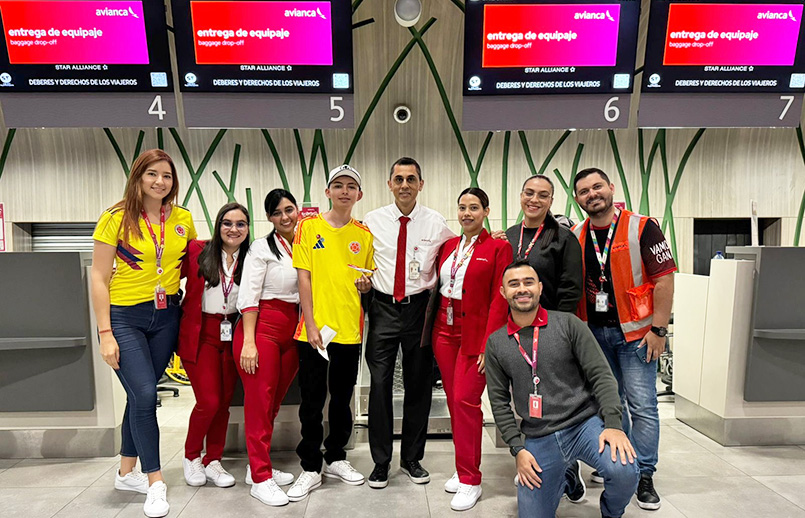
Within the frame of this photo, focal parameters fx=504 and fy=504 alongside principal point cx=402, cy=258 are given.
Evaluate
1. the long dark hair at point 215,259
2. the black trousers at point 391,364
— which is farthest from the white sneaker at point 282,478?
the long dark hair at point 215,259

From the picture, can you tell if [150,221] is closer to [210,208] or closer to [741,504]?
[210,208]

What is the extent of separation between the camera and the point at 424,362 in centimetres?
302

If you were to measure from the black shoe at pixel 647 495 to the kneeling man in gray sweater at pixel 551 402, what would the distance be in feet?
1.61

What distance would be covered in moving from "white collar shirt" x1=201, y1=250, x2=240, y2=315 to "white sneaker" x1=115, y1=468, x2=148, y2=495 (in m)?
1.05

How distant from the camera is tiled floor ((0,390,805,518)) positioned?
2762mm

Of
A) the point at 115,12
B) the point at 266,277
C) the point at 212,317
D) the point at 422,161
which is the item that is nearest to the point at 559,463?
the point at 266,277

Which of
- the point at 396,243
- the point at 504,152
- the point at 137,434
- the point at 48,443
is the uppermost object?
the point at 504,152

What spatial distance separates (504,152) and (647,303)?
11.1 feet

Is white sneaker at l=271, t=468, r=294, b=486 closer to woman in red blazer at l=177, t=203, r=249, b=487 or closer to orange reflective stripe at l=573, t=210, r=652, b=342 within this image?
woman in red blazer at l=177, t=203, r=249, b=487

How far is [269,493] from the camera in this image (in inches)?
111

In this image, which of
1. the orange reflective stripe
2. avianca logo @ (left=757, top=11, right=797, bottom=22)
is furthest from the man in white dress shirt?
avianca logo @ (left=757, top=11, right=797, bottom=22)

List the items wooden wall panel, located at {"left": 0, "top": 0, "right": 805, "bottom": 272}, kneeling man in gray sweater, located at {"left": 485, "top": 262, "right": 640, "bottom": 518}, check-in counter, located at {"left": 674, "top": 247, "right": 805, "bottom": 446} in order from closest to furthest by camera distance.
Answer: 1. kneeling man in gray sweater, located at {"left": 485, "top": 262, "right": 640, "bottom": 518}
2. check-in counter, located at {"left": 674, "top": 247, "right": 805, "bottom": 446}
3. wooden wall panel, located at {"left": 0, "top": 0, "right": 805, "bottom": 272}

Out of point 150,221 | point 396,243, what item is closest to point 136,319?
point 150,221

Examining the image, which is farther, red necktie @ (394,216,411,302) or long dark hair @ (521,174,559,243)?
red necktie @ (394,216,411,302)
